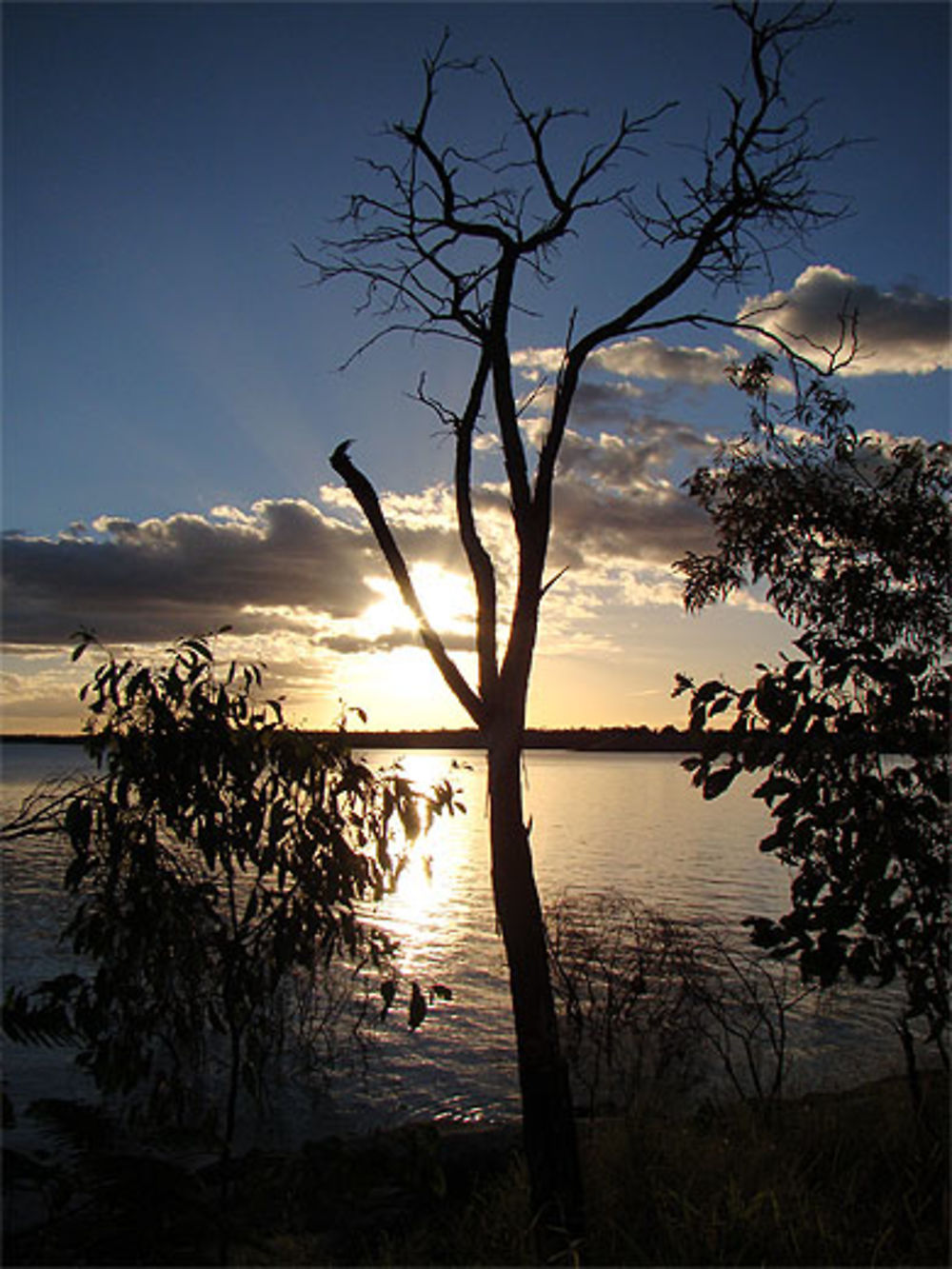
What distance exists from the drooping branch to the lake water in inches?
32.4

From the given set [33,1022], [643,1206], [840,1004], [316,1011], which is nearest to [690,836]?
[840,1004]

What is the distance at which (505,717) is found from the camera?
5.74 m

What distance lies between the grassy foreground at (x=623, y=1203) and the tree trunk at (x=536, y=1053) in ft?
0.87

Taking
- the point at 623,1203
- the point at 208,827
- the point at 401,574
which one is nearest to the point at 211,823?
the point at 208,827

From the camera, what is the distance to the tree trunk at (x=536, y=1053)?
201 inches

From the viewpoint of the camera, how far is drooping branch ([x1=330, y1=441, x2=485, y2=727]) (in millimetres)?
5859

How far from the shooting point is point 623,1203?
570 cm

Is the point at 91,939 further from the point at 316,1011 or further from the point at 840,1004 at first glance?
the point at 840,1004

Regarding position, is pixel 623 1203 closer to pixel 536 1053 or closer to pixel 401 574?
pixel 536 1053

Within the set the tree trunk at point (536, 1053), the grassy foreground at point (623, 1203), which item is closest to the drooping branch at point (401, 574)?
the tree trunk at point (536, 1053)

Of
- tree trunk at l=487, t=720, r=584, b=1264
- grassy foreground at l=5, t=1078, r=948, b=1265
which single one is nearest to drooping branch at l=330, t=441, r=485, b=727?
tree trunk at l=487, t=720, r=584, b=1264

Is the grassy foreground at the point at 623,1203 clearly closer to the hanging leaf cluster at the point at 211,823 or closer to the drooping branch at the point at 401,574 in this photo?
the hanging leaf cluster at the point at 211,823

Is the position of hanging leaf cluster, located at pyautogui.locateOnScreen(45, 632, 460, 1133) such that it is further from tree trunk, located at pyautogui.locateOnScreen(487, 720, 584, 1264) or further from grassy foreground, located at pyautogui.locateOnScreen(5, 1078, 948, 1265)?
grassy foreground, located at pyautogui.locateOnScreen(5, 1078, 948, 1265)

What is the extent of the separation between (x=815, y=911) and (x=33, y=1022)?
12.5 feet
